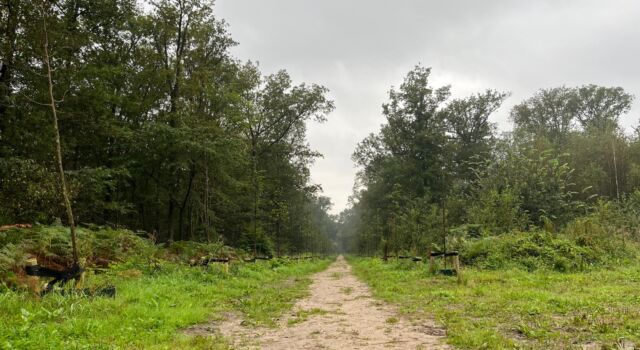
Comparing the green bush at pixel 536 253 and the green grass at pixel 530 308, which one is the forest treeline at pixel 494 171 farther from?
the green grass at pixel 530 308

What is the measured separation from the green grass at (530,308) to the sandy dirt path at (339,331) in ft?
1.52

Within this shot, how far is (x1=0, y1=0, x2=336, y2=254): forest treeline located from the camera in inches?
690

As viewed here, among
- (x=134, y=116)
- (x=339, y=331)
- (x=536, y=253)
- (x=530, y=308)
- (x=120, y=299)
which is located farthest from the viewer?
(x=134, y=116)

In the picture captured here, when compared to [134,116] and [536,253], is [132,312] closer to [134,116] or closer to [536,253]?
[536,253]

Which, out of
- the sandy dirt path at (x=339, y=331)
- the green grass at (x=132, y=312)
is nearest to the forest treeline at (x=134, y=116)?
the green grass at (x=132, y=312)

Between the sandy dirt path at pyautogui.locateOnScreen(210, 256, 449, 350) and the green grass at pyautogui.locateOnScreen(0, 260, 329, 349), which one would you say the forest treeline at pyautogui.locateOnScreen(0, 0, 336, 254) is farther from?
the sandy dirt path at pyautogui.locateOnScreen(210, 256, 449, 350)

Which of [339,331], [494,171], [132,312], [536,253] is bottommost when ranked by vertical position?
[339,331]

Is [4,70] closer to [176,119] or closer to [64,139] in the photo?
[64,139]

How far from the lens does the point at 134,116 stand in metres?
28.3

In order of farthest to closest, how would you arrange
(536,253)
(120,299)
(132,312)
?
(536,253)
(120,299)
(132,312)

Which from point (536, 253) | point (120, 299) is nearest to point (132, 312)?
point (120, 299)

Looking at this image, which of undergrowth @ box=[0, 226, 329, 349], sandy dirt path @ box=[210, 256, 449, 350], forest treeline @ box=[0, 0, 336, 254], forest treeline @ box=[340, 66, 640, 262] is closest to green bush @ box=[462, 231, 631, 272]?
forest treeline @ box=[340, 66, 640, 262]

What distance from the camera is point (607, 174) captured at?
4384 cm

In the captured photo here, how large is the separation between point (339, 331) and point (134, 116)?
25.6 meters
